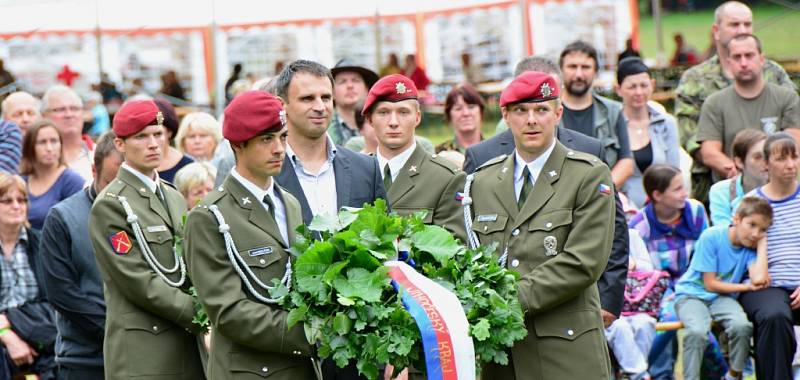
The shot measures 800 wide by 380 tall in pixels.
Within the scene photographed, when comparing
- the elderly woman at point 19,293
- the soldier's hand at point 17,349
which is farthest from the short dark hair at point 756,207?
the soldier's hand at point 17,349

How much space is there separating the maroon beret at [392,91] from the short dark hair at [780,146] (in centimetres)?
300

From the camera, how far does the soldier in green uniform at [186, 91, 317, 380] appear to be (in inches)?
194

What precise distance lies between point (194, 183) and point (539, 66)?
2.42 meters

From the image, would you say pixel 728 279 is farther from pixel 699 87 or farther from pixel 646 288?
pixel 699 87

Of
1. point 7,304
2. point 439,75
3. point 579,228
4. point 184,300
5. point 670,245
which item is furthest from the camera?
point 439,75

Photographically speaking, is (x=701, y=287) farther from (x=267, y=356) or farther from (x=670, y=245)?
(x=267, y=356)

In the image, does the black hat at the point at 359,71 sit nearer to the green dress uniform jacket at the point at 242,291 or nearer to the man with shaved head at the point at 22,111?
the man with shaved head at the point at 22,111

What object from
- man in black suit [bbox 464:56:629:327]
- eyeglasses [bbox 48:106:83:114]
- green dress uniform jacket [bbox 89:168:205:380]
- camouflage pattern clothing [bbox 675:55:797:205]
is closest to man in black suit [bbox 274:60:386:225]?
green dress uniform jacket [bbox 89:168:205:380]

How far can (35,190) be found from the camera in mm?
9070

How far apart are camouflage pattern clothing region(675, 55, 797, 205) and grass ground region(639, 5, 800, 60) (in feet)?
59.9

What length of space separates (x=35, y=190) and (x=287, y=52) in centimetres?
1232

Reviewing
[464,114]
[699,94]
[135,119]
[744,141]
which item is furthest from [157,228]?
[699,94]

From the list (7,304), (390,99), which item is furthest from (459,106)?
(7,304)

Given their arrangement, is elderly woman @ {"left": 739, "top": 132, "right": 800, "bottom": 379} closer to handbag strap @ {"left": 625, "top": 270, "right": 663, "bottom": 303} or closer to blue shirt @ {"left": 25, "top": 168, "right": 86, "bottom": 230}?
handbag strap @ {"left": 625, "top": 270, "right": 663, "bottom": 303}
